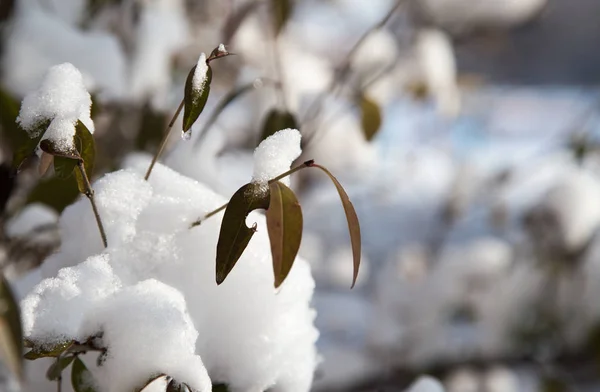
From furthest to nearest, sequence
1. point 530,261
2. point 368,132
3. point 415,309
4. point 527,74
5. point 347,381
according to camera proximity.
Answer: point 527,74
point 415,309
point 347,381
point 530,261
point 368,132

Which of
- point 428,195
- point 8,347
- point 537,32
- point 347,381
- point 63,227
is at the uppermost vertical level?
point 537,32

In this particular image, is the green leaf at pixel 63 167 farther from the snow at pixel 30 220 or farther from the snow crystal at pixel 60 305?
the snow at pixel 30 220

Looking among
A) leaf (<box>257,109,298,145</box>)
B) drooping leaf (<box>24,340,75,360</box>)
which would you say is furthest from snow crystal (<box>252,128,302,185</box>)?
leaf (<box>257,109,298,145</box>)

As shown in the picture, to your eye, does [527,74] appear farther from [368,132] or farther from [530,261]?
[368,132]

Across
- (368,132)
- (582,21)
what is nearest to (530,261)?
(368,132)

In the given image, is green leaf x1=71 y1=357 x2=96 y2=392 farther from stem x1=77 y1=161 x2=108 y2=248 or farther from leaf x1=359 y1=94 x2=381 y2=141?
leaf x1=359 y1=94 x2=381 y2=141
